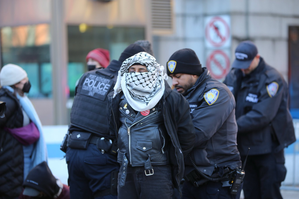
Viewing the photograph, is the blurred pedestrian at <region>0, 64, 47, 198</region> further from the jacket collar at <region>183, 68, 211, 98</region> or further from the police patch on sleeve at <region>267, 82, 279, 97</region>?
the police patch on sleeve at <region>267, 82, 279, 97</region>

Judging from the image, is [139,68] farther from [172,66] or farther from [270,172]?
[270,172]

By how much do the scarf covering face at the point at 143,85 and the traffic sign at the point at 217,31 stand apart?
6631 mm

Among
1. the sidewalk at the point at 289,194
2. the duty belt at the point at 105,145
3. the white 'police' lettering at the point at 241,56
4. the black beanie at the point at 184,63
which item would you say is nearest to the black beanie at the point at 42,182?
the duty belt at the point at 105,145

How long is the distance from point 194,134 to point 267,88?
1906mm

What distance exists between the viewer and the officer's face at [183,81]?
3384mm

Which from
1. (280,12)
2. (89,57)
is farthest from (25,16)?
(280,12)

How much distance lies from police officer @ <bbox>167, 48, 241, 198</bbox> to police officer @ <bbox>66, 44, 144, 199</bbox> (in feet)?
2.06

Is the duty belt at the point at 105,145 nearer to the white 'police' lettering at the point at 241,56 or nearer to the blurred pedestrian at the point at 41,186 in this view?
the blurred pedestrian at the point at 41,186

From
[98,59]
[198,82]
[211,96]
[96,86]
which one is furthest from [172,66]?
[98,59]

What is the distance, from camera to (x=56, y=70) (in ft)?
21.5

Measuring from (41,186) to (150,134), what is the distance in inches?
65.5

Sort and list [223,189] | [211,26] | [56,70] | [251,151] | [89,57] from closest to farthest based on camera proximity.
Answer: [223,189] → [251,151] → [89,57] → [56,70] → [211,26]

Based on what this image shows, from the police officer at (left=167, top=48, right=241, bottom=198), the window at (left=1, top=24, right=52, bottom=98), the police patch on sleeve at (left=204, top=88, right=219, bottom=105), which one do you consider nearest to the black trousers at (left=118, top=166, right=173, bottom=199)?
the police officer at (left=167, top=48, right=241, bottom=198)

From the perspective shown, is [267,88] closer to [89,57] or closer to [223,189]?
[223,189]
